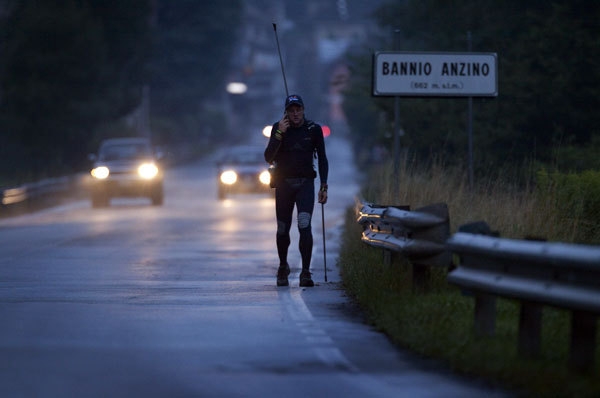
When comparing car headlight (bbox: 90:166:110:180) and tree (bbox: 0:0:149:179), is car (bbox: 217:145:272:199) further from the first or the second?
tree (bbox: 0:0:149:179)

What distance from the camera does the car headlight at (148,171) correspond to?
35.3 m

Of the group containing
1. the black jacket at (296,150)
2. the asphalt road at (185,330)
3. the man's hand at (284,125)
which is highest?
the man's hand at (284,125)

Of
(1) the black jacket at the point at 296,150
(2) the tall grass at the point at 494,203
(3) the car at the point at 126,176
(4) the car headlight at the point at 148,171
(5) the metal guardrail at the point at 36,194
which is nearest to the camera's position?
(1) the black jacket at the point at 296,150

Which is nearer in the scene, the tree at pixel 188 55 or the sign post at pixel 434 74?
the sign post at pixel 434 74

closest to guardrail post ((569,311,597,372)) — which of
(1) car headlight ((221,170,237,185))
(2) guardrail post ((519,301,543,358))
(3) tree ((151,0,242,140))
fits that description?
(2) guardrail post ((519,301,543,358))

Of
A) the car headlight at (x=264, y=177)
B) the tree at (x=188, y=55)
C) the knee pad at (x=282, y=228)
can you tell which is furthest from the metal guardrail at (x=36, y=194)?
the tree at (x=188, y=55)

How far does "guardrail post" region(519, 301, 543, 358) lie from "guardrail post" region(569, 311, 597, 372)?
0.47 metres

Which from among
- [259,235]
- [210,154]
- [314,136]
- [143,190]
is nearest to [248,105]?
[210,154]

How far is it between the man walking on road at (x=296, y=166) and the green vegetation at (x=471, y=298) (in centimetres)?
71

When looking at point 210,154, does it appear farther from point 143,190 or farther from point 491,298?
point 491,298

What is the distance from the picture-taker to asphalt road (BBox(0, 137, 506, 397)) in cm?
801

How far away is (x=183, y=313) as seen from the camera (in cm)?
1147

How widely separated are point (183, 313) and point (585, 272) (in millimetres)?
4658

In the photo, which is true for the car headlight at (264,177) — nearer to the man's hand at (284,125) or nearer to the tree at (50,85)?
the tree at (50,85)
